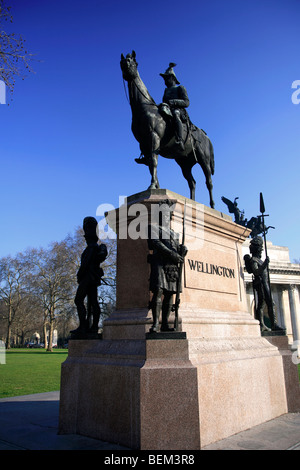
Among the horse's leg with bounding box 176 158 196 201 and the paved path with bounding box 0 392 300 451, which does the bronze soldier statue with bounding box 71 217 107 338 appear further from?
the horse's leg with bounding box 176 158 196 201

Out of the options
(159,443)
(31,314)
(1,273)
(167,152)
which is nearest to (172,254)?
(159,443)

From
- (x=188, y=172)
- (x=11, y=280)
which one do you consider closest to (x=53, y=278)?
(x=11, y=280)

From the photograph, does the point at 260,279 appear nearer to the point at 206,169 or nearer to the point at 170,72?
the point at 206,169

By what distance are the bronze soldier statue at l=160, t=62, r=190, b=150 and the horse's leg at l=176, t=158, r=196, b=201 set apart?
118 centimetres

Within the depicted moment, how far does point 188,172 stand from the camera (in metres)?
9.27

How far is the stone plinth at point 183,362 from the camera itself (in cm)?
484

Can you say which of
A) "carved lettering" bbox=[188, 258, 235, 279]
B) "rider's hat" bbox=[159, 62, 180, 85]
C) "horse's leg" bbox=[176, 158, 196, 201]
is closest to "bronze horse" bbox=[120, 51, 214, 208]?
"horse's leg" bbox=[176, 158, 196, 201]

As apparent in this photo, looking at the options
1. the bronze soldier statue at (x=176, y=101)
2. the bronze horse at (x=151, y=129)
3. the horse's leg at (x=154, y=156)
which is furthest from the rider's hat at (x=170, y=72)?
the horse's leg at (x=154, y=156)

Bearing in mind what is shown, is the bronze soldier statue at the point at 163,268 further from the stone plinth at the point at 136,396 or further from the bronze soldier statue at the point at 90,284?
the bronze soldier statue at the point at 90,284

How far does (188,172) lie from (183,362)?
214 inches

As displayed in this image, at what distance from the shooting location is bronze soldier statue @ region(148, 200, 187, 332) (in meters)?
5.36
